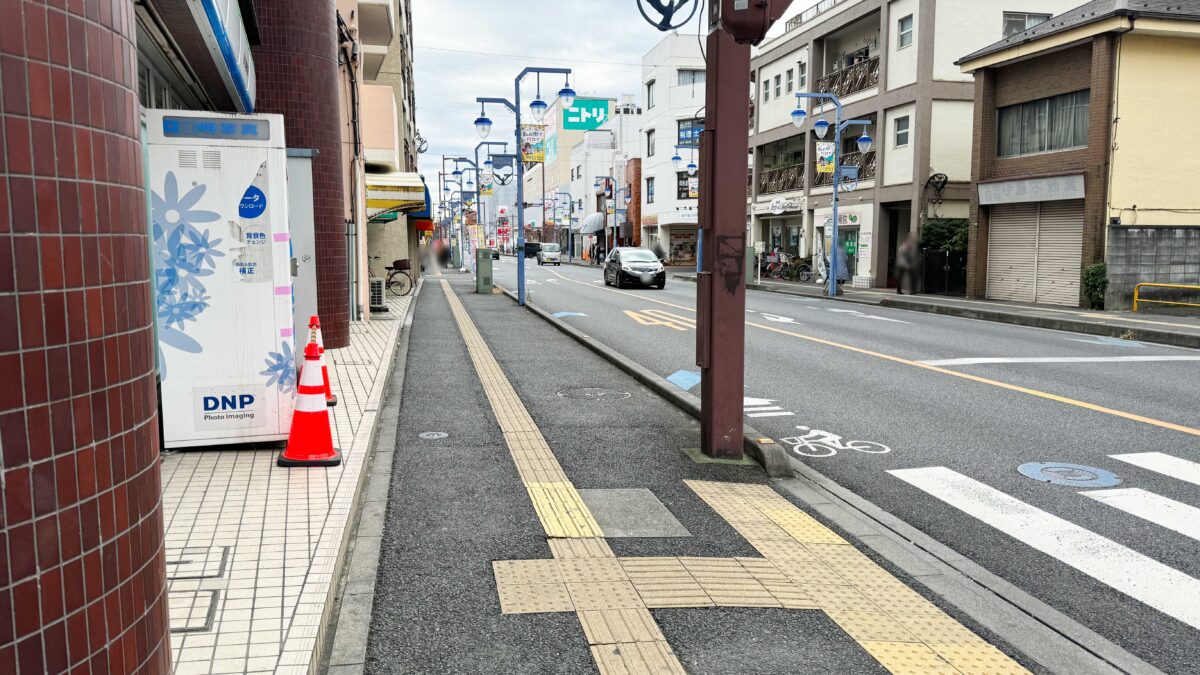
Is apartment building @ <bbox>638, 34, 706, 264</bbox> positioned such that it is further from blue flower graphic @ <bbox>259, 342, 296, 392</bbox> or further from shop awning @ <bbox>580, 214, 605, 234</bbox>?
blue flower graphic @ <bbox>259, 342, 296, 392</bbox>

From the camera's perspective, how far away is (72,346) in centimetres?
207

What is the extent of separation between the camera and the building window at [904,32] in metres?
32.0

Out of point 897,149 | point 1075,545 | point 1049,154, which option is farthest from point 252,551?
point 897,149

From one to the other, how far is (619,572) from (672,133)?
6038cm

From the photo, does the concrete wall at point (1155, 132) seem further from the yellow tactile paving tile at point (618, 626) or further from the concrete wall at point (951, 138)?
the yellow tactile paving tile at point (618, 626)

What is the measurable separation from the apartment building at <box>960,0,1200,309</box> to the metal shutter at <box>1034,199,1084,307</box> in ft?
0.11

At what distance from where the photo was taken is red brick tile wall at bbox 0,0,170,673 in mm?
1942

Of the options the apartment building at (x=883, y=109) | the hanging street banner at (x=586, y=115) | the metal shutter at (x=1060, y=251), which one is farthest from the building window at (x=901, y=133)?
the hanging street banner at (x=586, y=115)

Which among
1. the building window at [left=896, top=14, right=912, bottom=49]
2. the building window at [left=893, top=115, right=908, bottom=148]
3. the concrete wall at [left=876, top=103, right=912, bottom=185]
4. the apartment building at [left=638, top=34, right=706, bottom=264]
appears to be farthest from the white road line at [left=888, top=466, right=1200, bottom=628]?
the apartment building at [left=638, top=34, right=706, bottom=264]

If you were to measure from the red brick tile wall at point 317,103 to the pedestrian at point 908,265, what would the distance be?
68.2 ft

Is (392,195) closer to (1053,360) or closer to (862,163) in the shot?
(1053,360)

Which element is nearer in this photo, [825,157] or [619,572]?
[619,572]

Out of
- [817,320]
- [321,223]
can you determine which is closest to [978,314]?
[817,320]

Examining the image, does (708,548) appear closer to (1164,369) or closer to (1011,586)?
(1011,586)
